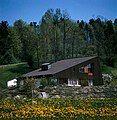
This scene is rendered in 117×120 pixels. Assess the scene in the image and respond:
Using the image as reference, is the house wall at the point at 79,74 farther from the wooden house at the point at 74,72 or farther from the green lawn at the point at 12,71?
the green lawn at the point at 12,71

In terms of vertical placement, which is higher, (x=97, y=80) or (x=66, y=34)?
(x=66, y=34)

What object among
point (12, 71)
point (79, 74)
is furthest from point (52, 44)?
point (79, 74)

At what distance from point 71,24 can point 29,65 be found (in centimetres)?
1635

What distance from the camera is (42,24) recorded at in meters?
102

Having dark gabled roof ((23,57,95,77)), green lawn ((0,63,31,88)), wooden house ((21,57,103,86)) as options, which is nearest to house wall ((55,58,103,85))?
wooden house ((21,57,103,86))

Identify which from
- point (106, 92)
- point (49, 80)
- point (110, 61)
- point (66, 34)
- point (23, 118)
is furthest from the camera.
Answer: point (66, 34)

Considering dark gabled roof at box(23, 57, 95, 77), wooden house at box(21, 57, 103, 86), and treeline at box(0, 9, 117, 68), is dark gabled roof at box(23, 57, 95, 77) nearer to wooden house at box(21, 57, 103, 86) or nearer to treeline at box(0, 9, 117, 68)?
wooden house at box(21, 57, 103, 86)

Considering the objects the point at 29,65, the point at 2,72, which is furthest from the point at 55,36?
the point at 2,72

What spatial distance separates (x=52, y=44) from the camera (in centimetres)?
10406

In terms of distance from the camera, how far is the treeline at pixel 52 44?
100062 millimetres

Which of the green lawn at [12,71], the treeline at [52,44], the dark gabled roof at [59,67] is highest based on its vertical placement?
the treeline at [52,44]

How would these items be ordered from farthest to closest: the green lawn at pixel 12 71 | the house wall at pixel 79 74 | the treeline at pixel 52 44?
1. the treeline at pixel 52 44
2. the green lawn at pixel 12 71
3. the house wall at pixel 79 74

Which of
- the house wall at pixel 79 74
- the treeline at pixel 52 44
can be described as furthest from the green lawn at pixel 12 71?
the house wall at pixel 79 74

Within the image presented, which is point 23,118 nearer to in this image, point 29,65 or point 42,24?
point 29,65
